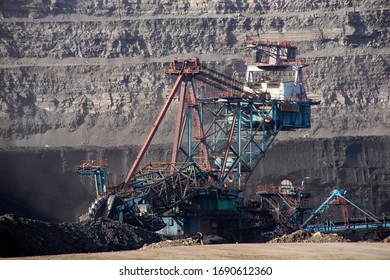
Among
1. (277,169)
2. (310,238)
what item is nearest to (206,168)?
(310,238)

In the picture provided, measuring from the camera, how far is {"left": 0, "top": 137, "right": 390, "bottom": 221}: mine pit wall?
9475 centimetres

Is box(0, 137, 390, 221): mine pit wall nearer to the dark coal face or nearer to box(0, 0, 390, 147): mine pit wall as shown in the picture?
the dark coal face

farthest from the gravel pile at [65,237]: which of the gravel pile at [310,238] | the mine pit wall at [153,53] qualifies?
the mine pit wall at [153,53]

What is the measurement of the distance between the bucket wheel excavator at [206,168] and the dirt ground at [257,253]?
2190cm

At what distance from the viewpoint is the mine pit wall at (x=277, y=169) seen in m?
94.8

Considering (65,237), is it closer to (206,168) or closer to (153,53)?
(206,168)

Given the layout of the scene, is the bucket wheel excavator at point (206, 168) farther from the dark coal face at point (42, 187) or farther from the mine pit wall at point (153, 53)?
the mine pit wall at point (153, 53)

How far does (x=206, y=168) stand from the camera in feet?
241

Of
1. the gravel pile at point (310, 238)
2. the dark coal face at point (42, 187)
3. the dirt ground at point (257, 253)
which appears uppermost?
the dark coal face at point (42, 187)

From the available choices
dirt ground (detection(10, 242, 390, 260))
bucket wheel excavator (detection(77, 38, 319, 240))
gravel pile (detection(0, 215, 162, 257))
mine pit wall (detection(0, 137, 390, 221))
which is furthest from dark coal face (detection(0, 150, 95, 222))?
dirt ground (detection(10, 242, 390, 260))

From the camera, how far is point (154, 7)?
12081cm

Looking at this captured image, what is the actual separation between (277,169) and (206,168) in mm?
31641

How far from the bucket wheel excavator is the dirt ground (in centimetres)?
2190

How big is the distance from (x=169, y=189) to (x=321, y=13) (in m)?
51.9
